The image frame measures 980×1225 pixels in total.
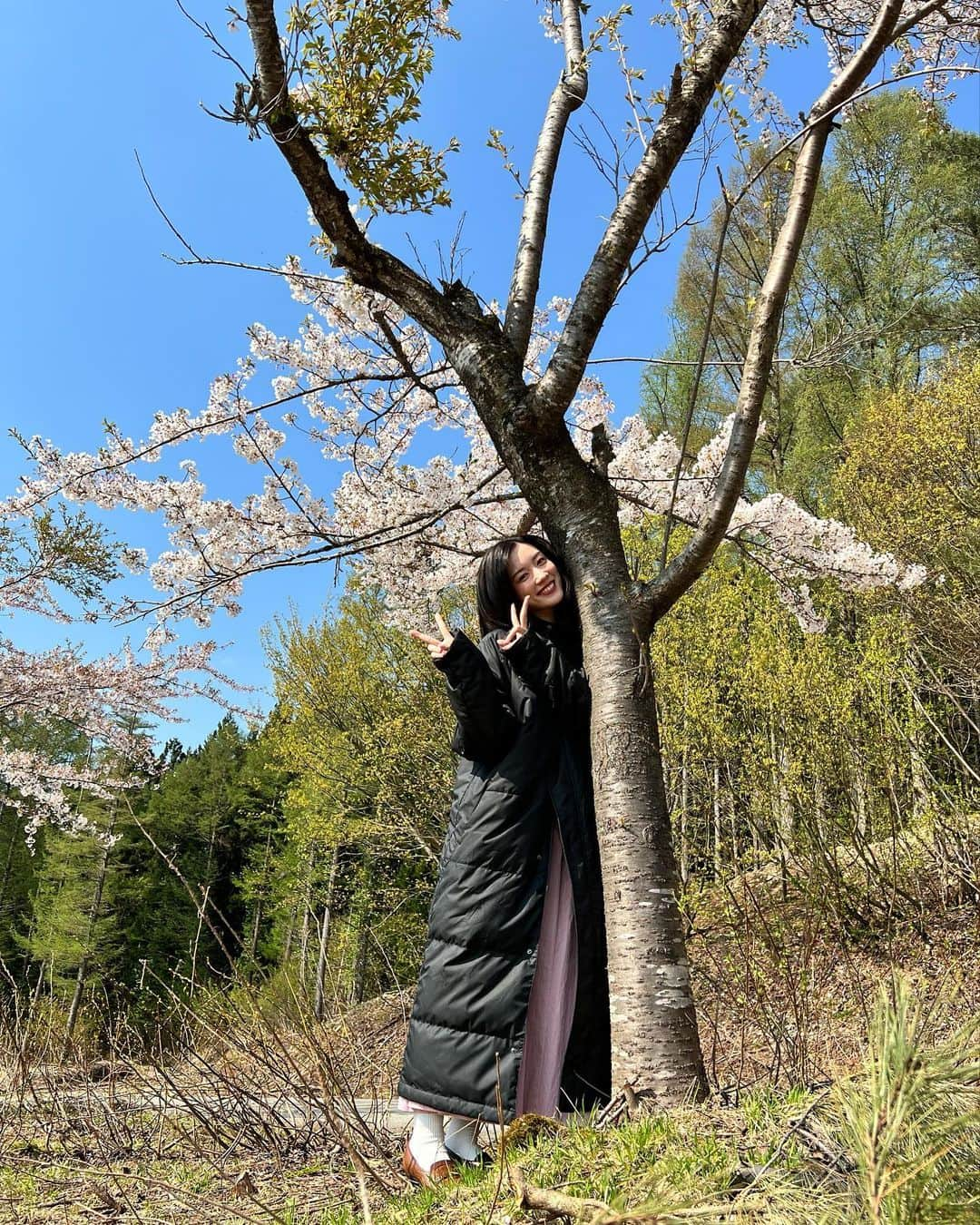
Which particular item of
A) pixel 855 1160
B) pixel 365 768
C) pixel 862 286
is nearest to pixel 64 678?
pixel 365 768

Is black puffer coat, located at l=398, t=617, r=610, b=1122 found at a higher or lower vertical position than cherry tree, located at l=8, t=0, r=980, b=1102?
lower

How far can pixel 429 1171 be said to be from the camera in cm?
179

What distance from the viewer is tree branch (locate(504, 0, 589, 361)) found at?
113 inches

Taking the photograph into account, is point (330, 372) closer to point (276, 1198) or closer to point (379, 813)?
point (276, 1198)

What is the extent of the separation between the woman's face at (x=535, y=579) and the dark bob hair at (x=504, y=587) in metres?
0.01

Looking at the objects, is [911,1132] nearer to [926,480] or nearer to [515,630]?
[515,630]

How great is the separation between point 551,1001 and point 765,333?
1.84 m

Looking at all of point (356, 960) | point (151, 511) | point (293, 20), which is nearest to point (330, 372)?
point (151, 511)

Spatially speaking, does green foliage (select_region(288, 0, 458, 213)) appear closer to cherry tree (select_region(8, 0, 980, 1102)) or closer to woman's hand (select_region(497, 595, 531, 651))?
cherry tree (select_region(8, 0, 980, 1102))

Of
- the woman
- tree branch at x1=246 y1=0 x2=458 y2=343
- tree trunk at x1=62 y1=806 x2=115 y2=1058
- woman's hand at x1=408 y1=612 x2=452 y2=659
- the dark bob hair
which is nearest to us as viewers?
the woman

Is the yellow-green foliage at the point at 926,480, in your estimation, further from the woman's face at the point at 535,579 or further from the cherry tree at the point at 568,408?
the woman's face at the point at 535,579

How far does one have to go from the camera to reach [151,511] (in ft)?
14.5

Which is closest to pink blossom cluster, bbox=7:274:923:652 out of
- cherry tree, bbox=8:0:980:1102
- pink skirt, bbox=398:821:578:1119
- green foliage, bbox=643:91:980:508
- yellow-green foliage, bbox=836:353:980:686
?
cherry tree, bbox=8:0:980:1102

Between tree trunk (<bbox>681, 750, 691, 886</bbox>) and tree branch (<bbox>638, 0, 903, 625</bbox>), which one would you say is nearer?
tree branch (<bbox>638, 0, 903, 625</bbox>)
